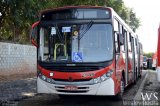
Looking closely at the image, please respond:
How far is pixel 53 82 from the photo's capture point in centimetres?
1193

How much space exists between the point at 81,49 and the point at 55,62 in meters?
0.88

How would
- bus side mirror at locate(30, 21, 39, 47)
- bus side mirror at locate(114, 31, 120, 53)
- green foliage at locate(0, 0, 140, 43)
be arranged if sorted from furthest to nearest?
green foliage at locate(0, 0, 140, 43) < bus side mirror at locate(30, 21, 39, 47) < bus side mirror at locate(114, 31, 120, 53)

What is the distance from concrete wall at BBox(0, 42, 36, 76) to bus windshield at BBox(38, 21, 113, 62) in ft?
42.1

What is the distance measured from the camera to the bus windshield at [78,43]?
1186cm

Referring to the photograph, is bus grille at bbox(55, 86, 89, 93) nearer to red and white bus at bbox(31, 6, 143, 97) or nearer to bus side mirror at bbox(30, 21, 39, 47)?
red and white bus at bbox(31, 6, 143, 97)

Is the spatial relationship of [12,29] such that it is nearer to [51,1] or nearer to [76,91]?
[51,1]

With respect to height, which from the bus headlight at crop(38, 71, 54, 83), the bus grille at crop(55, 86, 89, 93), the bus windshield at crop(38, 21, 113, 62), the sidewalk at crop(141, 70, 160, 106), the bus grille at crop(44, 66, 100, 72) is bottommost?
the sidewalk at crop(141, 70, 160, 106)

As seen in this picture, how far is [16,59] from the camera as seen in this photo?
27.0m

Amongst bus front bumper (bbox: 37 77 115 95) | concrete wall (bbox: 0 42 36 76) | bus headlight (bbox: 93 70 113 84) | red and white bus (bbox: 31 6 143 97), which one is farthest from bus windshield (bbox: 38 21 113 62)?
concrete wall (bbox: 0 42 36 76)

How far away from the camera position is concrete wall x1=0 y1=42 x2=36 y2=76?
25.0m

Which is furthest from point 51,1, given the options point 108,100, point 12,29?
point 108,100

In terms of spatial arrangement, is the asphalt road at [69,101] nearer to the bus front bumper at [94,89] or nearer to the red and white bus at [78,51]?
the red and white bus at [78,51]

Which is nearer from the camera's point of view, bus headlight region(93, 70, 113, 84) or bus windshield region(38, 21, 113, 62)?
bus headlight region(93, 70, 113, 84)

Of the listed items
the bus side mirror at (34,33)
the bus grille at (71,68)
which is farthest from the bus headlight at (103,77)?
the bus side mirror at (34,33)
